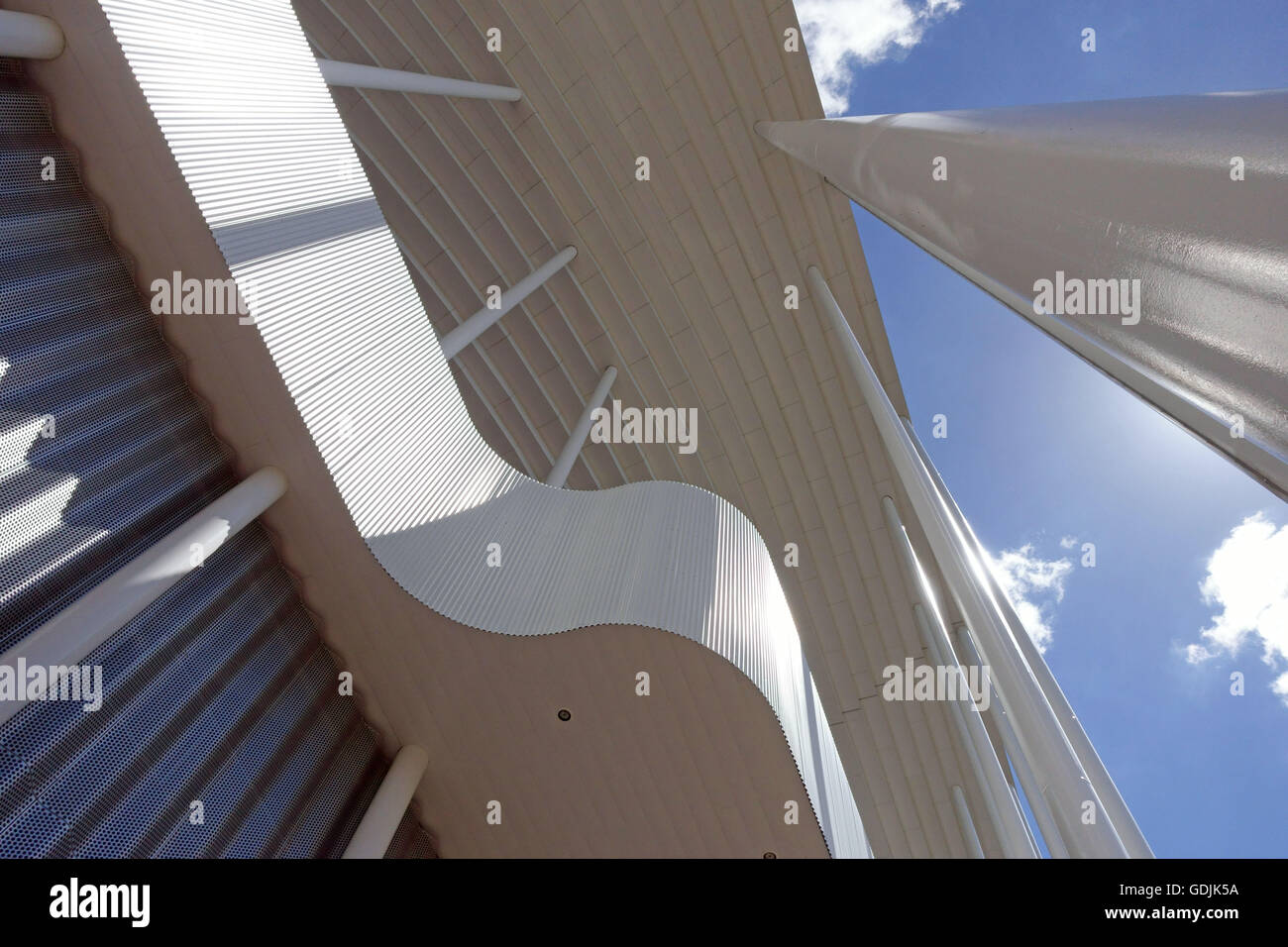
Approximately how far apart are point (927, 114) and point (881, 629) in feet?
52.3

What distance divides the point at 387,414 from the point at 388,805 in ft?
11.3

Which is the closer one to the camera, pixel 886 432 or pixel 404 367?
pixel 404 367

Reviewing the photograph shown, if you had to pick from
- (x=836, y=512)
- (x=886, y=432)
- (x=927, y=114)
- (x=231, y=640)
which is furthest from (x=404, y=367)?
(x=836, y=512)

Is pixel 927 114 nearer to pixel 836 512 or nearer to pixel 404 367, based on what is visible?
pixel 404 367

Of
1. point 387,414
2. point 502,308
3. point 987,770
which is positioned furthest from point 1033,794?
point 502,308

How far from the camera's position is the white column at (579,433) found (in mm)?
13930

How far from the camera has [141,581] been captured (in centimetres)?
492

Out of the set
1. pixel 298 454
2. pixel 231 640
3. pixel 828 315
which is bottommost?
pixel 231 640

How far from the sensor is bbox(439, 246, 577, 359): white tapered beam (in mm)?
11664

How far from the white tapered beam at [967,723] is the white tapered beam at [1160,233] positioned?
12.7 metres

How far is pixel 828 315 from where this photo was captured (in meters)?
14.6

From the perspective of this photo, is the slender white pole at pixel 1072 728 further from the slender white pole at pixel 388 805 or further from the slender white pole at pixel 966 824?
the slender white pole at pixel 966 824

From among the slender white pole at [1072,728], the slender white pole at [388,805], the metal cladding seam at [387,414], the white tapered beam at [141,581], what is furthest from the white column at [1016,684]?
the white tapered beam at [141,581]

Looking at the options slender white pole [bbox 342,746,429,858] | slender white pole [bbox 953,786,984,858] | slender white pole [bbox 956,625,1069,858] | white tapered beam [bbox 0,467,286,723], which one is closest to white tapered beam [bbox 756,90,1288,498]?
white tapered beam [bbox 0,467,286,723]
